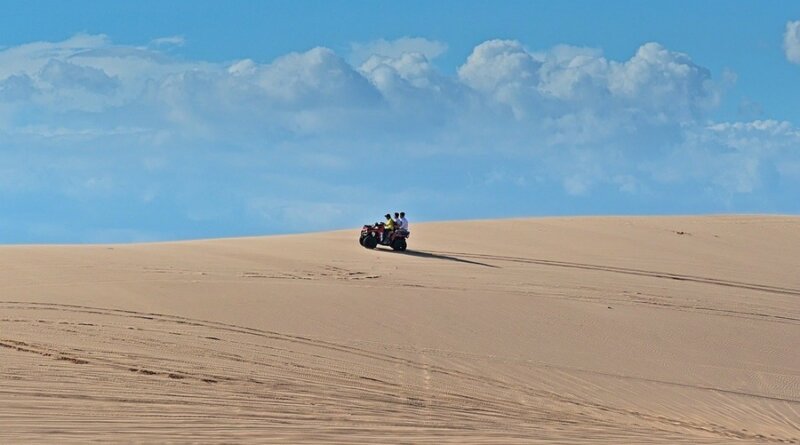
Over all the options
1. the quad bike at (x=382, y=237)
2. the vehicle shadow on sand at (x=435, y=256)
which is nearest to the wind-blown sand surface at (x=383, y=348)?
the vehicle shadow on sand at (x=435, y=256)

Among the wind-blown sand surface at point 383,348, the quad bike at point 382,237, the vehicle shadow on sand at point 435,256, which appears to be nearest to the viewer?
the wind-blown sand surface at point 383,348

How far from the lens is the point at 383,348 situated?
1257 centimetres

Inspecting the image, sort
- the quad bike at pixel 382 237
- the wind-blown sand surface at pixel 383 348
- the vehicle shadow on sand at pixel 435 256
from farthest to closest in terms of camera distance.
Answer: the quad bike at pixel 382 237, the vehicle shadow on sand at pixel 435 256, the wind-blown sand surface at pixel 383 348

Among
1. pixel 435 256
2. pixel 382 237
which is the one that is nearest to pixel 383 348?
pixel 435 256

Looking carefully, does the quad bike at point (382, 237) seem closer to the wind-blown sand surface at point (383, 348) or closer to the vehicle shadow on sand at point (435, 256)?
the vehicle shadow on sand at point (435, 256)

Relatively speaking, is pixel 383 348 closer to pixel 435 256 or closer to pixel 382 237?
pixel 435 256

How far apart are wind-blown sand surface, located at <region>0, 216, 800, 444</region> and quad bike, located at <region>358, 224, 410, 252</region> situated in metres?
0.62

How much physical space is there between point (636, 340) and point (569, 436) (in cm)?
589

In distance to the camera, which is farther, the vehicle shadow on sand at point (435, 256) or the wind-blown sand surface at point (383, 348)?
the vehicle shadow on sand at point (435, 256)

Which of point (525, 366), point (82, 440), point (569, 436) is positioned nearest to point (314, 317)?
point (525, 366)

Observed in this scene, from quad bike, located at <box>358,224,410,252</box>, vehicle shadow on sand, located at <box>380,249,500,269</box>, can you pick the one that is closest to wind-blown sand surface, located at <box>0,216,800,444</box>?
vehicle shadow on sand, located at <box>380,249,500,269</box>

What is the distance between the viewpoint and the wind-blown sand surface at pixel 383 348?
9055mm

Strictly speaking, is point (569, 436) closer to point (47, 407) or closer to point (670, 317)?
point (47, 407)

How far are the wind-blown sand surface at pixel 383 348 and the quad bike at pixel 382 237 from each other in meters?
0.62
